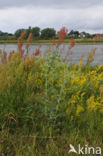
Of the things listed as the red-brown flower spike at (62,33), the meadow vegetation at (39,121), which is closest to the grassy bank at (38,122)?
the meadow vegetation at (39,121)

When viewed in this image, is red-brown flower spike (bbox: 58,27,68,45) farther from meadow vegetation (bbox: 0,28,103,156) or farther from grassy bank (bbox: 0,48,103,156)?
grassy bank (bbox: 0,48,103,156)

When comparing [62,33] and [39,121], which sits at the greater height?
[62,33]

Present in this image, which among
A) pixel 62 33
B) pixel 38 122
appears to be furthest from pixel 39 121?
pixel 62 33

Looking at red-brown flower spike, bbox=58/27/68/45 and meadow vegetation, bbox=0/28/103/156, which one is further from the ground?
red-brown flower spike, bbox=58/27/68/45

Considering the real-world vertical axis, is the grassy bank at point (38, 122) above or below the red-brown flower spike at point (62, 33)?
below

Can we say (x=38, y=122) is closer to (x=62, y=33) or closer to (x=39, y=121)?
(x=39, y=121)

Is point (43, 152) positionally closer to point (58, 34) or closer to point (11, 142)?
point (11, 142)

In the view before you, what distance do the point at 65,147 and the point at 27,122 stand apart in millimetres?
541

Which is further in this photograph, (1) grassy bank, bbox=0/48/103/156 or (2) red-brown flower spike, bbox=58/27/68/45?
(2) red-brown flower spike, bbox=58/27/68/45

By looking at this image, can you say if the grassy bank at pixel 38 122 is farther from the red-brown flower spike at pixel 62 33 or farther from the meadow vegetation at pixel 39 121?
the red-brown flower spike at pixel 62 33

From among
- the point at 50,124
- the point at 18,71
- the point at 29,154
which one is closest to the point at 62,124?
the point at 50,124

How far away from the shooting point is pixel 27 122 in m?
2.03

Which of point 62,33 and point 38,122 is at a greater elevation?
point 62,33

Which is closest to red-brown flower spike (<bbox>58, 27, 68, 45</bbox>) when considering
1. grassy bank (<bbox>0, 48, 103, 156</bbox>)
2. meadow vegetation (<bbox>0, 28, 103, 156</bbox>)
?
meadow vegetation (<bbox>0, 28, 103, 156</bbox>)
